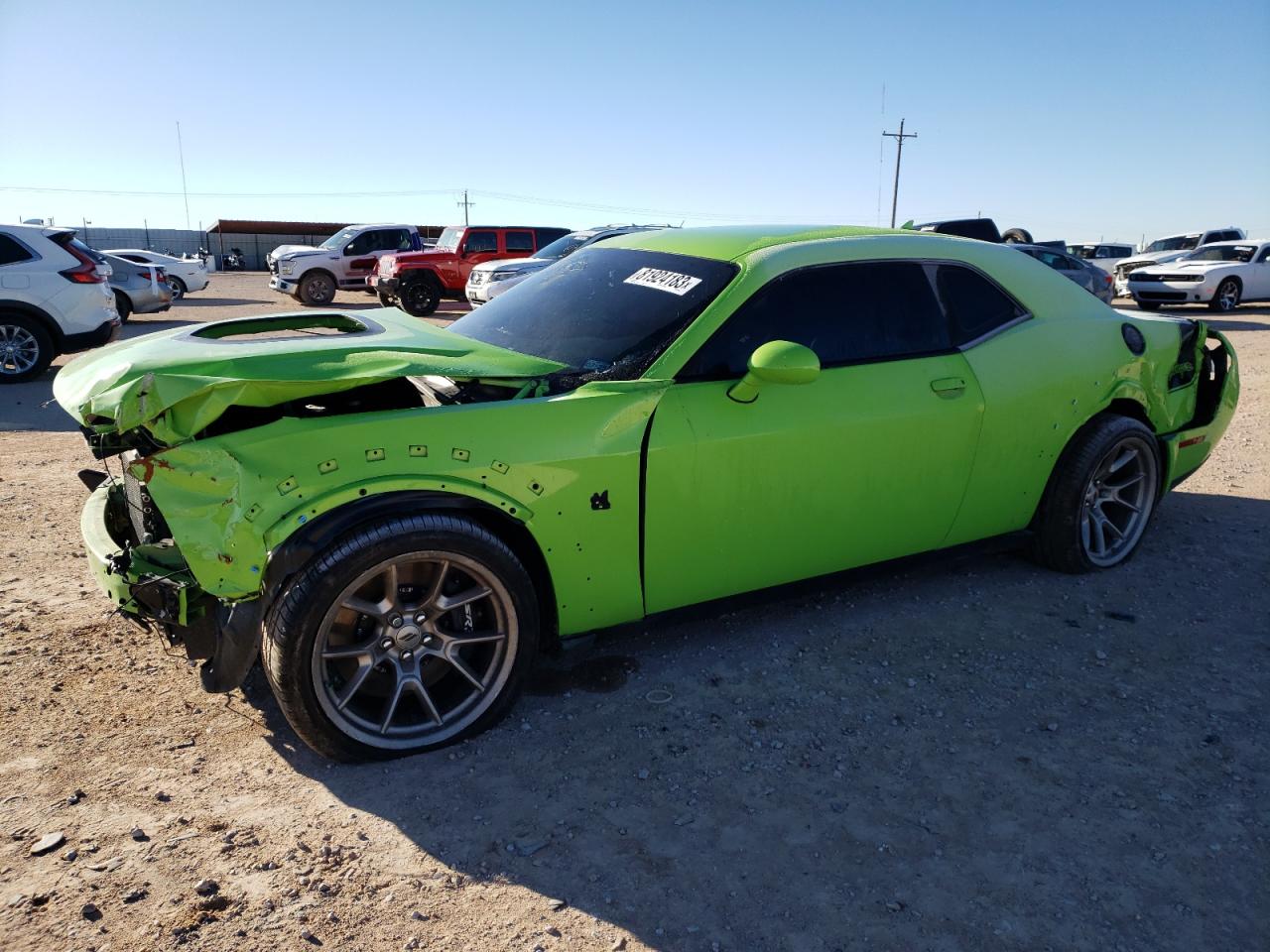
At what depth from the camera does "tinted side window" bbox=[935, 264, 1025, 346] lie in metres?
3.94

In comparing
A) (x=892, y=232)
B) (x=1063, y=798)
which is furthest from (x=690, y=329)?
(x=1063, y=798)

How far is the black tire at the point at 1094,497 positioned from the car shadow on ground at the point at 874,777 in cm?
31

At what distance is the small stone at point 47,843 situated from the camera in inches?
98.7

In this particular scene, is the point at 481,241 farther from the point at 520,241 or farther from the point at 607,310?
the point at 607,310

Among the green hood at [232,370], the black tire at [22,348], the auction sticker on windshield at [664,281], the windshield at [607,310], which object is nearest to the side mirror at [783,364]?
the windshield at [607,310]

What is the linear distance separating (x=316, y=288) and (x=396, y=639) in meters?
19.1

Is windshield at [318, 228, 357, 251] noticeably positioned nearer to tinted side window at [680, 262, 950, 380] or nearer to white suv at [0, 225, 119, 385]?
white suv at [0, 225, 119, 385]

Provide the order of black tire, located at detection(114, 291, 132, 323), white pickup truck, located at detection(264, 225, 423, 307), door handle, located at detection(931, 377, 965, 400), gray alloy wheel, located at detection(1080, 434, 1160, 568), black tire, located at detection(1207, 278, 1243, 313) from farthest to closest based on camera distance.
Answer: white pickup truck, located at detection(264, 225, 423, 307), black tire, located at detection(1207, 278, 1243, 313), black tire, located at detection(114, 291, 132, 323), gray alloy wheel, located at detection(1080, 434, 1160, 568), door handle, located at detection(931, 377, 965, 400)

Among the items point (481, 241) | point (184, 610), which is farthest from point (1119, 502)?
point (481, 241)

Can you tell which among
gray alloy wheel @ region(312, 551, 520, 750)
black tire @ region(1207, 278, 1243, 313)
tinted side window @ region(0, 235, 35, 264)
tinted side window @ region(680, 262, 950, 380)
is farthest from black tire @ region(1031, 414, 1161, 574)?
black tire @ region(1207, 278, 1243, 313)

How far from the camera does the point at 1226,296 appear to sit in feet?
64.1

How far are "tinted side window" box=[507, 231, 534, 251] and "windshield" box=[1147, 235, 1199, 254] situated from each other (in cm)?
1690

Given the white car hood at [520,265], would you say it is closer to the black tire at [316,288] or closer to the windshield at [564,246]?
the windshield at [564,246]

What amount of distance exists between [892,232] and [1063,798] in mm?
2432
